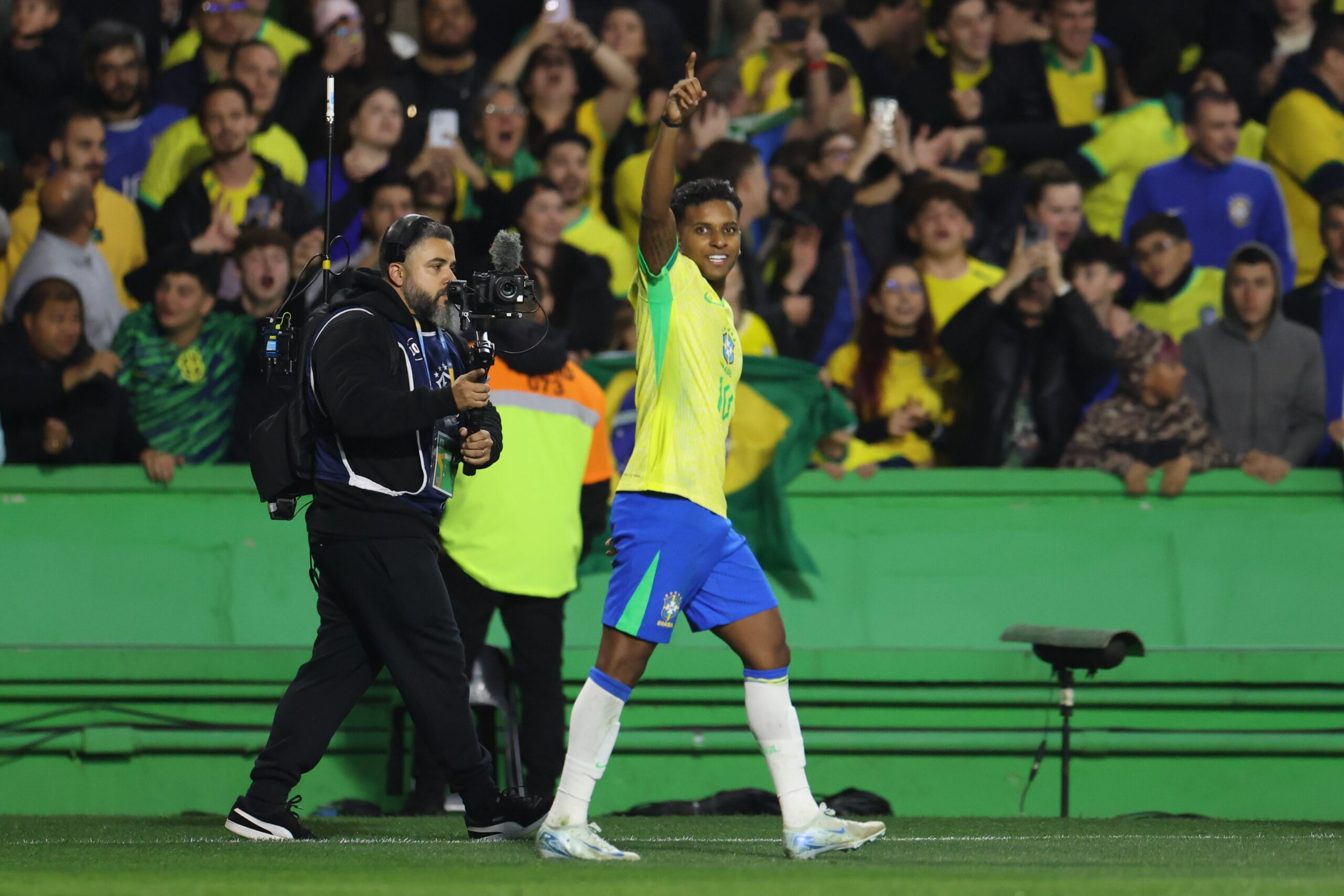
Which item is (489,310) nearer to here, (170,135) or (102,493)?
(102,493)

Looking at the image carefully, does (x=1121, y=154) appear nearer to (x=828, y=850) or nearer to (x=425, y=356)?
(x=425, y=356)

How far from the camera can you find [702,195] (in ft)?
15.9

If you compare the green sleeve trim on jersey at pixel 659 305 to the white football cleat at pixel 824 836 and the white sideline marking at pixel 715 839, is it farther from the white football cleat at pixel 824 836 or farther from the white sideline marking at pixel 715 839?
the white sideline marking at pixel 715 839

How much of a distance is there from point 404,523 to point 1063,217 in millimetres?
4988

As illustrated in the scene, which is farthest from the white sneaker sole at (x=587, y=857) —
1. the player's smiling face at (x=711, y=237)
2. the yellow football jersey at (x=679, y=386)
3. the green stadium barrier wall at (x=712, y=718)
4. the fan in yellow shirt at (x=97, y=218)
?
the fan in yellow shirt at (x=97, y=218)

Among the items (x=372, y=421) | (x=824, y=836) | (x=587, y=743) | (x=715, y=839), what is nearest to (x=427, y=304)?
(x=372, y=421)

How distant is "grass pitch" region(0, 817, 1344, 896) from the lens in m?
3.76

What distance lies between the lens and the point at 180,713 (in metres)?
6.88

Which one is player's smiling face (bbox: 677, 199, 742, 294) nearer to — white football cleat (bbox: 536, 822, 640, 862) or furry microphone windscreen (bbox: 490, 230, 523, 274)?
furry microphone windscreen (bbox: 490, 230, 523, 274)

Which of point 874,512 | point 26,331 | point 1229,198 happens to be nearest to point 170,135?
point 26,331

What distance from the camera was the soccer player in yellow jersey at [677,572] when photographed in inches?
181

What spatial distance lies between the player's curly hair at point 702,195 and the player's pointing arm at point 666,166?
12.1 inches

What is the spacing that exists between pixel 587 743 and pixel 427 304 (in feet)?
5.05

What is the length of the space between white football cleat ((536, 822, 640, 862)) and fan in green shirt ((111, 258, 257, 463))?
4.28 meters
